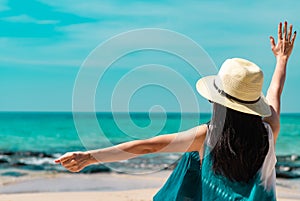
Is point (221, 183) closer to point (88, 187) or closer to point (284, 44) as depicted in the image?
point (284, 44)

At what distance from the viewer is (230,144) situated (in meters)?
2.44

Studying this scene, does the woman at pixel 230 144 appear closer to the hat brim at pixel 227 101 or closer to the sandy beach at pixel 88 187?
the hat brim at pixel 227 101

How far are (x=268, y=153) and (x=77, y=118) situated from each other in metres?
0.95

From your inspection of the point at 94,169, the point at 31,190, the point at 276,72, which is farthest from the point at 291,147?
the point at 276,72

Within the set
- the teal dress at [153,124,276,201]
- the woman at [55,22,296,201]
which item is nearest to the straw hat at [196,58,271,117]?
the woman at [55,22,296,201]

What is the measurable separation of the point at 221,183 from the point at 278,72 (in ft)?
2.43

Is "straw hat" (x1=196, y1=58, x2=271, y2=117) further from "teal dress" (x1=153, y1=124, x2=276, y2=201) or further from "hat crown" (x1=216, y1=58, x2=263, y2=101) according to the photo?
"teal dress" (x1=153, y1=124, x2=276, y2=201)

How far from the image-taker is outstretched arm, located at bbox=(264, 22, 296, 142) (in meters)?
2.64

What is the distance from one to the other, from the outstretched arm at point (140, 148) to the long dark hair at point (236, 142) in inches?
3.1

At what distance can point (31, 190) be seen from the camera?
925 centimetres

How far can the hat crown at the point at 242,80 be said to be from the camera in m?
2.47

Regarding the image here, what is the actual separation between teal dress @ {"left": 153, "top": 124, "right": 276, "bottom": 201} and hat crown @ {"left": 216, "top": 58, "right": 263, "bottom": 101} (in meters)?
0.19

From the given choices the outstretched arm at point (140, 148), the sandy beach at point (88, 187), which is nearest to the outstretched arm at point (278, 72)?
the outstretched arm at point (140, 148)

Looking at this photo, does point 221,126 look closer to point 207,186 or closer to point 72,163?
point 207,186
